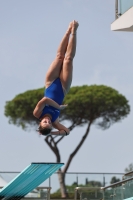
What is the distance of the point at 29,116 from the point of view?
43688 millimetres

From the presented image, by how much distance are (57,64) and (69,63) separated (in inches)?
9.1

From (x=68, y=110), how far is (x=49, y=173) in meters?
30.2

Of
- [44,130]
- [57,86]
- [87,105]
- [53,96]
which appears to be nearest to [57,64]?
[57,86]

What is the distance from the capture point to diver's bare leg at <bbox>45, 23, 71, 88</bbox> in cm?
1029

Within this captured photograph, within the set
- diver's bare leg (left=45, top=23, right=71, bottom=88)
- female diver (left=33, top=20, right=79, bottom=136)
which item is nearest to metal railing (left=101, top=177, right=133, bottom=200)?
A: female diver (left=33, top=20, right=79, bottom=136)

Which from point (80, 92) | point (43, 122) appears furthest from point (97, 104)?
point (43, 122)

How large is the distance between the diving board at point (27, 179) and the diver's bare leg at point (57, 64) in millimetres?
2093

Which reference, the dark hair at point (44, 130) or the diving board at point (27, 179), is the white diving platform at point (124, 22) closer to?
the diving board at point (27, 179)

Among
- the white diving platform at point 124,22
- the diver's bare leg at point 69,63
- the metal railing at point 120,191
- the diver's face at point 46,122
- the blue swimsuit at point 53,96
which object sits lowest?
the metal railing at point 120,191

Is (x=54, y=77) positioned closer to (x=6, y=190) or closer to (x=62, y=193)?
(x=6, y=190)

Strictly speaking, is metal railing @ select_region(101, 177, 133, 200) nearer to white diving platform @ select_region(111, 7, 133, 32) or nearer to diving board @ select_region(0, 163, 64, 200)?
diving board @ select_region(0, 163, 64, 200)

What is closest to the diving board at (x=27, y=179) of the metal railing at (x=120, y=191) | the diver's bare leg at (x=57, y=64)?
the metal railing at (x=120, y=191)

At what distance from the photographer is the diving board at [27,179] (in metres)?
11.9

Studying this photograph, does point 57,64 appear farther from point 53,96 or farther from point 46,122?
point 46,122
